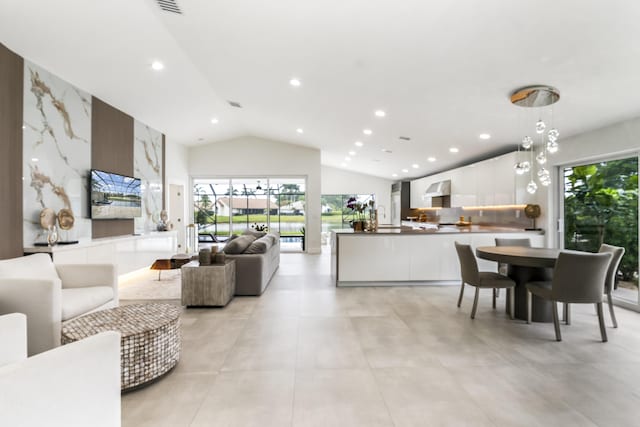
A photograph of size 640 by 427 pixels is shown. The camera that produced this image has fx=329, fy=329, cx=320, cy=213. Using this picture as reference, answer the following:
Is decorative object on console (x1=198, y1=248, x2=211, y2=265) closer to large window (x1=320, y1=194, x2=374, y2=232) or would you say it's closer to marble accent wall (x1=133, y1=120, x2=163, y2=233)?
marble accent wall (x1=133, y1=120, x2=163, y2=233)

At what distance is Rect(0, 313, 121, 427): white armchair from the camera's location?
1.14 metres

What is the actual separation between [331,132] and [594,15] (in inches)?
204

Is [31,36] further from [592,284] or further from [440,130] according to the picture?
[592,284]

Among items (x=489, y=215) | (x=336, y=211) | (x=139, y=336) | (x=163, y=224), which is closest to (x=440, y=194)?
(x=489, y=215)

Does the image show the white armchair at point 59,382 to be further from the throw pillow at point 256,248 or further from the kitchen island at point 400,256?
the kitchen island at point 400,256

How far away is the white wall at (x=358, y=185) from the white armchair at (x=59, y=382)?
11053 millimetres

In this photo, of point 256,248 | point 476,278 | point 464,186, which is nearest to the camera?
point 476,278

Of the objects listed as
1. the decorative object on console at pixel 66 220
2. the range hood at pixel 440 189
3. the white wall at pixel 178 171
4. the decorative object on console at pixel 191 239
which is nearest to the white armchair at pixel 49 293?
the decorative object on console at pixel 66 220

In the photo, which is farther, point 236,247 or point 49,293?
point 236,247

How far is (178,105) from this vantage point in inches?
251

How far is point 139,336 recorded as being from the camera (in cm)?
219

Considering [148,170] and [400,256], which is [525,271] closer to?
[400,256]

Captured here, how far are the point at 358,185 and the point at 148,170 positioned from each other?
7517 millimetres

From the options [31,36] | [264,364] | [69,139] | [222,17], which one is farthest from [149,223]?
[264,364]
